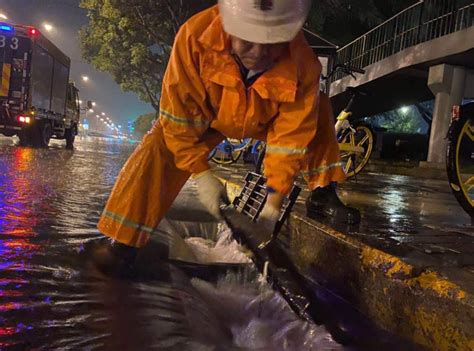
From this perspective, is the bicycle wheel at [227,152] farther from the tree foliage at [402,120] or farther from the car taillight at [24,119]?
the tree foliage at [402,120]

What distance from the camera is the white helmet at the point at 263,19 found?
1.77 metres

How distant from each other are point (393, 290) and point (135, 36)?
22.4 m

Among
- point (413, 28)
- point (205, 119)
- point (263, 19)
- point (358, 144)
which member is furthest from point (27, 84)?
point (263, 19)

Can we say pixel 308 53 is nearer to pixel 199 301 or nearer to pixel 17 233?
pixel 199 301

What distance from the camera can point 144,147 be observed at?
2.22 metres

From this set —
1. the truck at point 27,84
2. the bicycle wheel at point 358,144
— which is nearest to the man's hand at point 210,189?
the bicycle wheel at point 358,144

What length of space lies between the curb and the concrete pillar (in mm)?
9680

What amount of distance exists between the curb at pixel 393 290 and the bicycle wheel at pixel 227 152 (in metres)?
6.13

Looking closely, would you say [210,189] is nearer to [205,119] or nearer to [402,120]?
[205,119]

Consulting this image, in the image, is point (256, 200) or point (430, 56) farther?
point (430, 56)

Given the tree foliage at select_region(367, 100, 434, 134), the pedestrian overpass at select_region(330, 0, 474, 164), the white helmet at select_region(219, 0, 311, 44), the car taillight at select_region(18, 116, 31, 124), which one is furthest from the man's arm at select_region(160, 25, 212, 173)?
the tree foliage at select_region(367, 100, 434, 134)

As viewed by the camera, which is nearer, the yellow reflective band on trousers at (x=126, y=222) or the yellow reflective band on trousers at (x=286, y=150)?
the yellow reflective band on trousers at (x=286, y=150)

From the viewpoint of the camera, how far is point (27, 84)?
1286cm

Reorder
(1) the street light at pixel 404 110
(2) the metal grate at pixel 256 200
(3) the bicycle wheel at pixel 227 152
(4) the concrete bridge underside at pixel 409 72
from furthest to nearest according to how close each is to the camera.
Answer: (1) the street light at pixel 404 110, (4) the concrete bridge underside at pixel 409 72, (3) the bicycle wheel at pixel 227 152, (2) the metal grate at pixel 256 200
